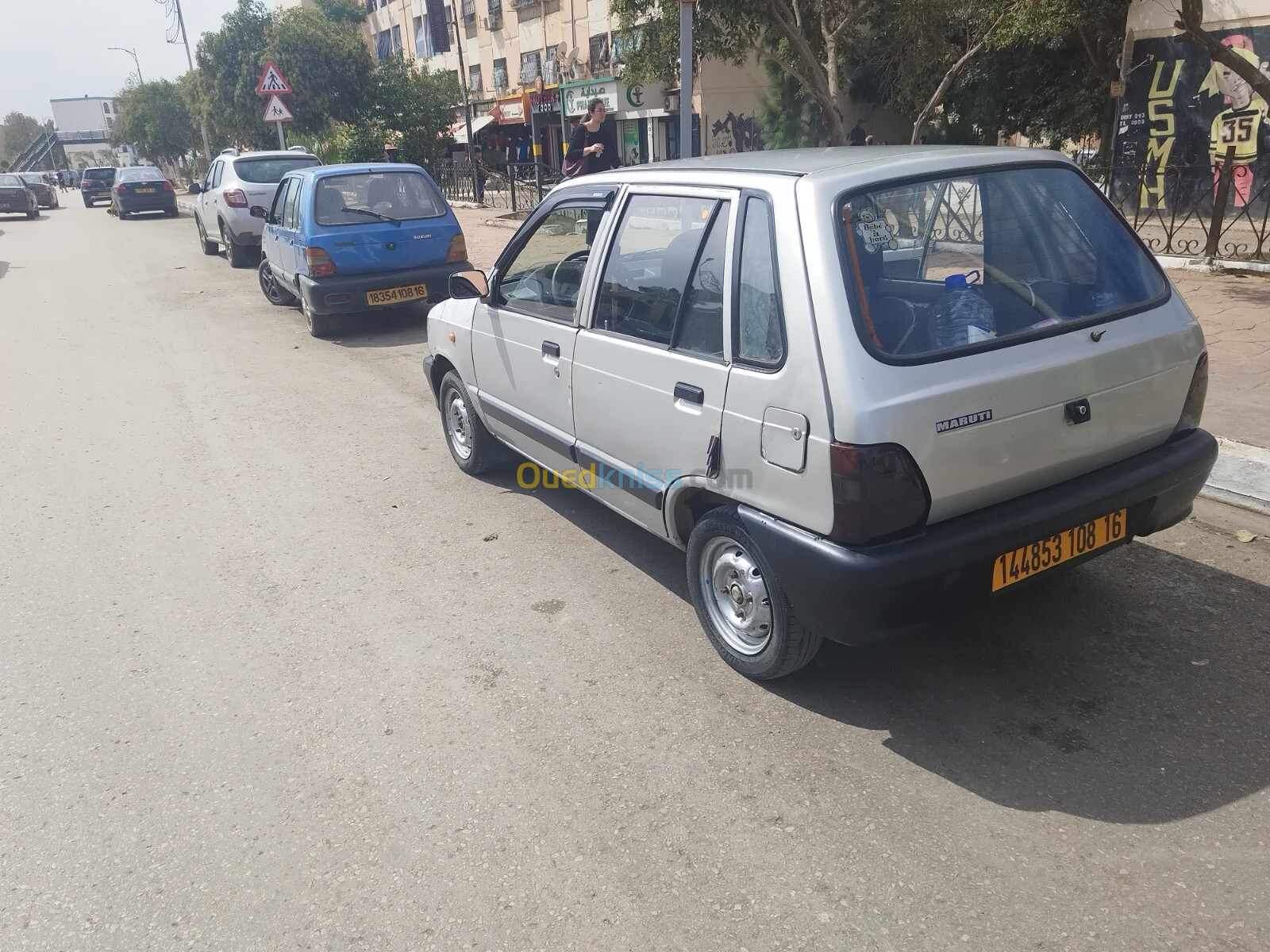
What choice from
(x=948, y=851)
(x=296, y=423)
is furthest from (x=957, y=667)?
(x=296, y=423)

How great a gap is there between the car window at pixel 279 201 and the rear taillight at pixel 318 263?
58.0 inches

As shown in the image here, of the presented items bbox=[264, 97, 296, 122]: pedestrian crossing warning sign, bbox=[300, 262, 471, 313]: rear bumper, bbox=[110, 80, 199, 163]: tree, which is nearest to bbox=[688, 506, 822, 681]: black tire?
bbox=[300, 262, 471, 313]: rear bumper

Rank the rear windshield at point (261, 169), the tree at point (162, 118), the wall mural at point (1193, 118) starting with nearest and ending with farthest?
the wall mural at point (1193, 118)
the rear windshield at point (261, 169)
the tree at point (162, 118)

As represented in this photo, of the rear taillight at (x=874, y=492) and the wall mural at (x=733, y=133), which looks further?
the wall mural at (x=733, y=133)

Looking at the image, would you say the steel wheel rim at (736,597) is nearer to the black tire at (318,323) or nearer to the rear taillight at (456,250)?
the rear taillight at (456,250)

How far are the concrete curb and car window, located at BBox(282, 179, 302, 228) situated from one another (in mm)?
8580

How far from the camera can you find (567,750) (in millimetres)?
3105

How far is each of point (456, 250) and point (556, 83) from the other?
79.4 feet

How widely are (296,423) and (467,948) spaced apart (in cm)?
535

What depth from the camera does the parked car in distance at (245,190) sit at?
49.1 ft

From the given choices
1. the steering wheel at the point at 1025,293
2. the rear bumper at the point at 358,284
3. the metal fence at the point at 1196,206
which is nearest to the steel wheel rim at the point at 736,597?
the steering wheel at the point at 1025,293

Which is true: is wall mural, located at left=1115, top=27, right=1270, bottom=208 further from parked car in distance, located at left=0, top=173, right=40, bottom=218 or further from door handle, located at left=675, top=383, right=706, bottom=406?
parked car in distance, located at left=0, top=173, right=40, bottom=218

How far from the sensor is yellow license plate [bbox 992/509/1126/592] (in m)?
2.99

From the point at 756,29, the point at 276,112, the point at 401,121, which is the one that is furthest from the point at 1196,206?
the point at 401,121
